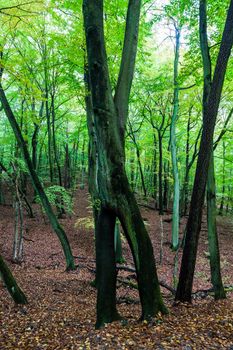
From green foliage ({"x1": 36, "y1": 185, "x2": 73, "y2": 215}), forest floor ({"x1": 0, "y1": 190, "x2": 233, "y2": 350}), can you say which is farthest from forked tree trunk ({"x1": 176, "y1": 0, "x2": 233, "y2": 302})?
green foliage ({"x1": 36, "y1": 185, "x2": 73, "y2": 215})

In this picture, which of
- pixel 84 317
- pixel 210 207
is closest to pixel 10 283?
pixel 84 317

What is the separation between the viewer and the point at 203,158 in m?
4.70

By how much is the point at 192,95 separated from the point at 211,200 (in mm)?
11448

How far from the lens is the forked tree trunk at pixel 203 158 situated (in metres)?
4.37

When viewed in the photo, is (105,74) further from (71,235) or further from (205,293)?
(71,235)

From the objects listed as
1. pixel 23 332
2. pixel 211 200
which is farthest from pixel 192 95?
pixel 23 332

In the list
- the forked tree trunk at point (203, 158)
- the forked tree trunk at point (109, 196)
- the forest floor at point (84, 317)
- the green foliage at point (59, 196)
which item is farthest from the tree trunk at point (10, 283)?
the green foliage at point (59, 196)

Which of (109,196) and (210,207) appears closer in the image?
(109,196)

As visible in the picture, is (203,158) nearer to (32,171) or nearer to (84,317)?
(84,317)

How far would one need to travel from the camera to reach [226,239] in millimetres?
17922

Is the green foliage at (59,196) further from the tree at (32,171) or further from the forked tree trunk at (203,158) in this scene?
the forked tree trunk at (203,158)

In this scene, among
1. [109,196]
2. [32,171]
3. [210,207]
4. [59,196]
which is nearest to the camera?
[109,196]

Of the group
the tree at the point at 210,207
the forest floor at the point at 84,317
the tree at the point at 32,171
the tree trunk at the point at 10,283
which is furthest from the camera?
the tree at the point at 32,171

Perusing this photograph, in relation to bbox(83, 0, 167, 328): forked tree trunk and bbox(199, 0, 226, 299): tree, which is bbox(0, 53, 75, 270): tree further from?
bbox(199, 0, 226, 299): tree
